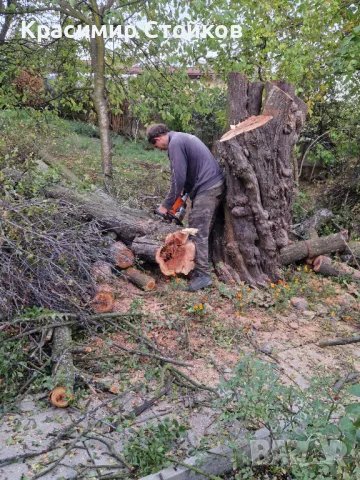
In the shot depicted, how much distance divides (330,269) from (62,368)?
3.95m

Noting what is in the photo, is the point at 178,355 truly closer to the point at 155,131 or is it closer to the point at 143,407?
the point at 143,407

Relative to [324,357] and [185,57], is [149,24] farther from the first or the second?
[324,357]

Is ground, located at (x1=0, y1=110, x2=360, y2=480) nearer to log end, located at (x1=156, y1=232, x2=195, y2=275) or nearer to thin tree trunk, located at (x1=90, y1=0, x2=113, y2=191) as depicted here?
log end, located at (x1=156, y1=232, x2=195, y2=275)

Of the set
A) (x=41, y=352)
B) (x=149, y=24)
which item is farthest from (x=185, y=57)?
(x=41, y=352)

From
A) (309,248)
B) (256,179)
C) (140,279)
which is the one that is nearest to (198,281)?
(140,279)

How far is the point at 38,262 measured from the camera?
3.56 metres

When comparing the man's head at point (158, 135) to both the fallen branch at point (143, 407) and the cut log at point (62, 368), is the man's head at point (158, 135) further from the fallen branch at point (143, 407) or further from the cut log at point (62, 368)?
the fallen branch at point (143, 407)

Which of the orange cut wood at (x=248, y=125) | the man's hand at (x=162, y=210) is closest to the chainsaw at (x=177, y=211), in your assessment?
the man's hand at (x=162, y=210)

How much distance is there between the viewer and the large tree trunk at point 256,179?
4.64m

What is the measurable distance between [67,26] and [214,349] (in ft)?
21.5

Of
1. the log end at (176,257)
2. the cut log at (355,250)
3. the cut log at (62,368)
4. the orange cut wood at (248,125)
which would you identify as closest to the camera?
the cut log at (62,368)

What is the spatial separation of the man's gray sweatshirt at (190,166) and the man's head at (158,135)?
8 centimetres

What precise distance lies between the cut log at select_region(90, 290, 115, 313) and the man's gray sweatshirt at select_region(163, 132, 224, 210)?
166cm

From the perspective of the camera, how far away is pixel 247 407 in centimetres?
227
